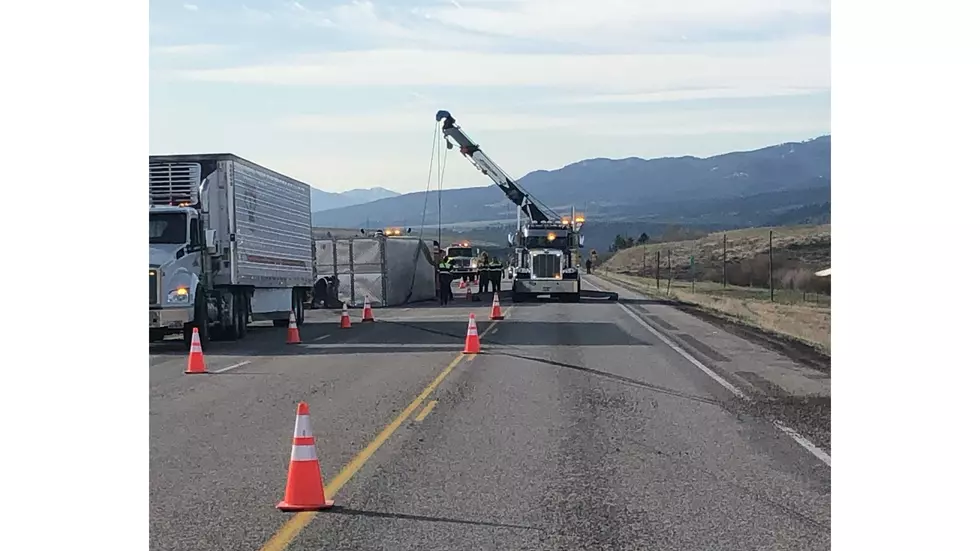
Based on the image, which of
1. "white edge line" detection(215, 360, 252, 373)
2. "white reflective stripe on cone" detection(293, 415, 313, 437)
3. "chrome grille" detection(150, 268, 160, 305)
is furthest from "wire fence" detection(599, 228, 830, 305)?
"white reflective stripe on cone" detection(293, 415, 313, 437)

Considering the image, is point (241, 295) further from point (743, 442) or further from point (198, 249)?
point (743, 442)

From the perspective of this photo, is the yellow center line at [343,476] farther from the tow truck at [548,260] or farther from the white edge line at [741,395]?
the tow truck at [548,260]

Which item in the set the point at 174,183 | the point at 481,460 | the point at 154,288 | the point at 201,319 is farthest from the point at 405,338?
the point at 481,460

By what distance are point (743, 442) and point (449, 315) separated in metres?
23.9

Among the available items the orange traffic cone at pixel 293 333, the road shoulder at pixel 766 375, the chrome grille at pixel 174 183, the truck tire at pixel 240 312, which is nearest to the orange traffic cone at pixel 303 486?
the road shoulder at pixel 766 375

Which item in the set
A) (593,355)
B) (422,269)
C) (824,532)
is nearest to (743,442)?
(824,532)

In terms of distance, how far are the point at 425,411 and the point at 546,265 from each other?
103 ft

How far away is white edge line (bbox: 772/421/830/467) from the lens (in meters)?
10.1

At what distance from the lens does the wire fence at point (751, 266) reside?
180 ft

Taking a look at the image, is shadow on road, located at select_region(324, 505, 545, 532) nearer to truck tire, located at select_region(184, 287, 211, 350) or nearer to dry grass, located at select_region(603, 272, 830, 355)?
dry grass, located at select_region(603, 272, 830, 355)

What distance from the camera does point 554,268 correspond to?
44156mm

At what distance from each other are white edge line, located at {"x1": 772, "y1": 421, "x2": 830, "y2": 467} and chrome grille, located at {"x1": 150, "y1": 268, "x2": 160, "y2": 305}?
13735 mm

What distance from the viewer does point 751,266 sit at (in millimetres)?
66000

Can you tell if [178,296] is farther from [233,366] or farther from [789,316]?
[789,316]
